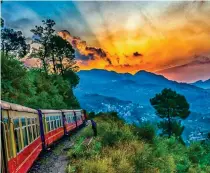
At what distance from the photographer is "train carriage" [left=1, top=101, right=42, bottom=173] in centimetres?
814

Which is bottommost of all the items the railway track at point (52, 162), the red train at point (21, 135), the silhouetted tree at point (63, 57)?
the railway track at point (52, 162)

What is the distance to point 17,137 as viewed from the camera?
31.4ft

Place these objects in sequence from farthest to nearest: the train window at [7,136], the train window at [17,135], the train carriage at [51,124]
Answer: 1. the train carriage at [51,124]
2. the train window at [17,135]
3. the train window at [7,136]

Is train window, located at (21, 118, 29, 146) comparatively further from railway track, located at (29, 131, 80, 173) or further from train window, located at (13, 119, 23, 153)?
railway track, located at (29, 131, 80, 173)

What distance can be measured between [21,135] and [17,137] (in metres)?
0.66

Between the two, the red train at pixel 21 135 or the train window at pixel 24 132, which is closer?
the red train at pixel 21 135

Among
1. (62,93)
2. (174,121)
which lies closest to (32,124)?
(62,93)

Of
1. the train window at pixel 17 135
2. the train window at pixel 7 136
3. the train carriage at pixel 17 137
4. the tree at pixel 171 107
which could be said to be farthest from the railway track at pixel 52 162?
the tree at pixel 171 107

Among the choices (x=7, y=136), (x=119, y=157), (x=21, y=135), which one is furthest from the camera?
(x=119, y=157)

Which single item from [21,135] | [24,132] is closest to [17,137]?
[21,135]

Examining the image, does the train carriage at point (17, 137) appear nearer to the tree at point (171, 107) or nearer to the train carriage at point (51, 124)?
the train carriage at point (51, 124)

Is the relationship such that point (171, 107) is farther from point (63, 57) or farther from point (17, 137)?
point (17, 137)

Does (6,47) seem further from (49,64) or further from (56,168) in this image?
(56,168)

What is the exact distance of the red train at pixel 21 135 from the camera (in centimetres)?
812
